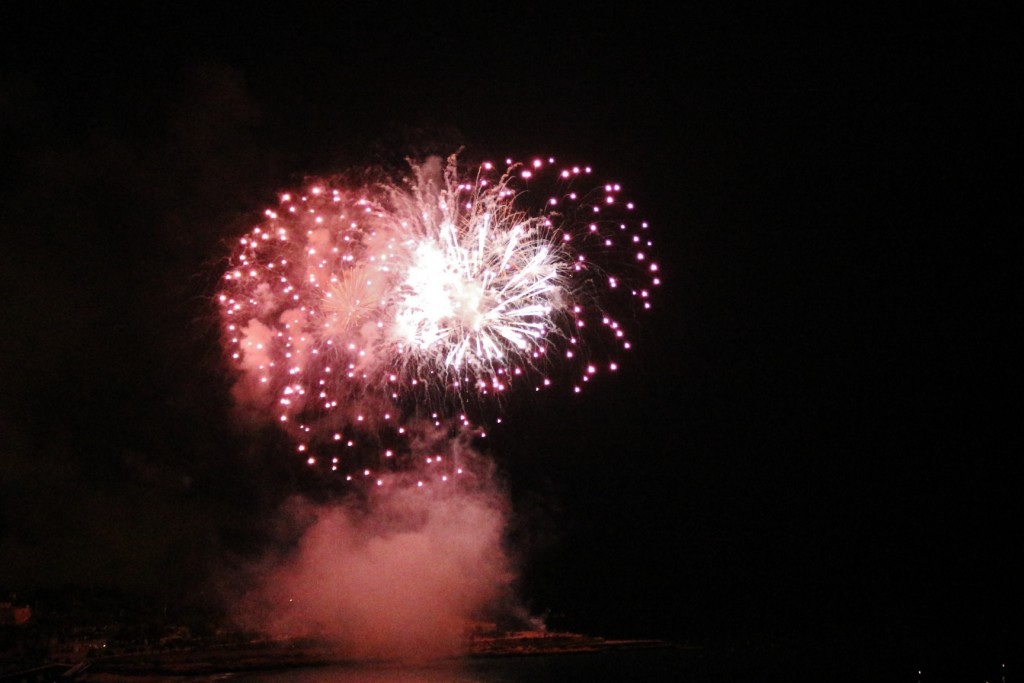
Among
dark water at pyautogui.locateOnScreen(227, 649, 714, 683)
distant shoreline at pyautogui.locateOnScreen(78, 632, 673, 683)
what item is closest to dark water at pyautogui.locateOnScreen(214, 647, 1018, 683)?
dark water at pyautogui.locateOnScreen(227, 649, 714, 683)

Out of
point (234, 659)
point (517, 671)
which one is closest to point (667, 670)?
point (517, 671)

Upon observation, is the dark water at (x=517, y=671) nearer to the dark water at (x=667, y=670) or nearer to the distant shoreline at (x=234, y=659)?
the dark water at (x=667, y=670)

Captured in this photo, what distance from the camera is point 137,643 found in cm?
5638

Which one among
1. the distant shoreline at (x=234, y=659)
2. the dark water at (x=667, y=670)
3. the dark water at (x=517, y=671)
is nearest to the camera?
the distant shoreline at (x=234, y=659)

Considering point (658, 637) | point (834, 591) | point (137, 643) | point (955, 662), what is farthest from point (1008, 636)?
point (137, 643)

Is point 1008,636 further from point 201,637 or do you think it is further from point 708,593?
point 201,637

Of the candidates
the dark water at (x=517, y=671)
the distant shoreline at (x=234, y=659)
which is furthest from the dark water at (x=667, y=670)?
the distant shoreline at (x=234, y=659)

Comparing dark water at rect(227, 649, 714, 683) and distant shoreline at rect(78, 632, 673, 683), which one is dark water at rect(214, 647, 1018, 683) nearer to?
dark water at rect(227, 649, 714, 683)

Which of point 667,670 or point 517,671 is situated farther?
point 517,671

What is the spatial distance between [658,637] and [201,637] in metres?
44.7

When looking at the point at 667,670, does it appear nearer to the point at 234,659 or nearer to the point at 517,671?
the point at 517,671

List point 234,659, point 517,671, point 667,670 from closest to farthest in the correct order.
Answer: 1. point 234,659
2. point 667,670
3. point 517,671

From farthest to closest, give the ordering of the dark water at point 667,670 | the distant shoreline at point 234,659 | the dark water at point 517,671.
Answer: the dark water at point 667,670, the dark water at point 517,671, the distant shoreline at point 234,659

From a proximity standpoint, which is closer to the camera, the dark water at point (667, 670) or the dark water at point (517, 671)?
the dark water at point (517, 671)
